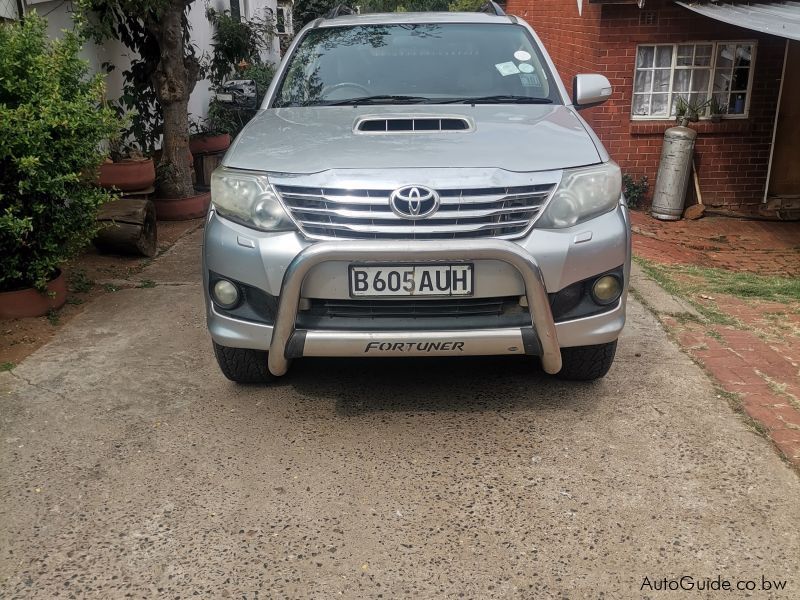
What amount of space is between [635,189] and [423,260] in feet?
24.1

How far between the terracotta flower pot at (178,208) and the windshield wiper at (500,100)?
4834 millimetres

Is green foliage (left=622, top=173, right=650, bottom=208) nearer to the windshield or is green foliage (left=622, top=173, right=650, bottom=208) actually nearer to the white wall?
the windshield

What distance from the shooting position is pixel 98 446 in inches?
141

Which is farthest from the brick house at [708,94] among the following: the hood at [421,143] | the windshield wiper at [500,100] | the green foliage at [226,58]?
the hood at [421,143]

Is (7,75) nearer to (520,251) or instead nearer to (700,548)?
(520,251)

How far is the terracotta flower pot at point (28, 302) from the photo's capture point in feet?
16.7

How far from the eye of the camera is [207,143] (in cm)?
998

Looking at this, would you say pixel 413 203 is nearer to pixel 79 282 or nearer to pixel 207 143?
pixel 79 282

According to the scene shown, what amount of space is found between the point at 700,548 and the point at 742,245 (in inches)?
265

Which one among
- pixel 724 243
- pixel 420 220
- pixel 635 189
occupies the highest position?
pixel 420 220

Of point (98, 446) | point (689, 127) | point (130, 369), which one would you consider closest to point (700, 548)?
point (98, 446)

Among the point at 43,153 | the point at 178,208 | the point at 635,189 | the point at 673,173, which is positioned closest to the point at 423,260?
the point at 43,153

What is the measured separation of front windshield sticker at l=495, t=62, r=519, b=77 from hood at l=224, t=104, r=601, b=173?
1.54 feet

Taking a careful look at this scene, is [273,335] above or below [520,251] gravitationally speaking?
below
